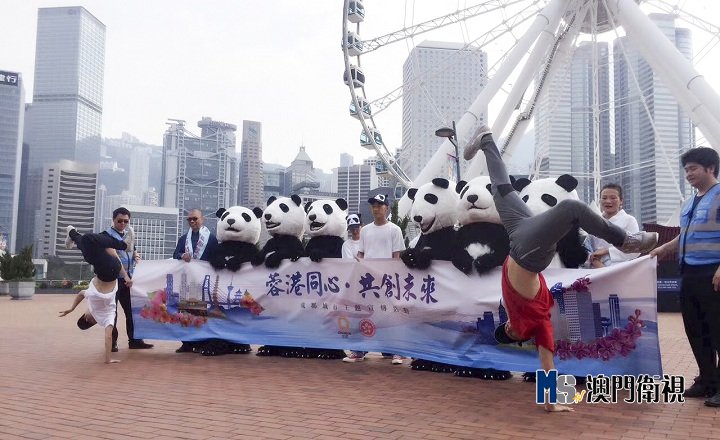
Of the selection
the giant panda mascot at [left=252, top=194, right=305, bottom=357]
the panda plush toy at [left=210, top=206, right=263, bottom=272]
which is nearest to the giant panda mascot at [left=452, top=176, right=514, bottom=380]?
the giant panda mascot at [left=252, top=194, right=305, bottom=357]

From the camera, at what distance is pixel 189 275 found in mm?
6754

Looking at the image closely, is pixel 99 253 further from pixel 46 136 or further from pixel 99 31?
pixel 99 31

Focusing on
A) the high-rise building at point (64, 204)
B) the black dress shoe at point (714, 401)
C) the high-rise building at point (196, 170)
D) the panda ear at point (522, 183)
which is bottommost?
the black dress shoe at point (714, 401)

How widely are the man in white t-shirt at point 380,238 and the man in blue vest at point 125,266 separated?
2658 millimetres

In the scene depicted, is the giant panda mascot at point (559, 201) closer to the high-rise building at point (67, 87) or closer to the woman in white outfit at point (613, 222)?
the woman in white outfit at point (613, 222)

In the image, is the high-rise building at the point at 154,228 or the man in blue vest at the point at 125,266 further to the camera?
the high-rise building at the point at 154,228

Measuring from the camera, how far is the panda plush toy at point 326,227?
6555 millimetres

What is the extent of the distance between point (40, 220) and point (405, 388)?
11187 centimetres

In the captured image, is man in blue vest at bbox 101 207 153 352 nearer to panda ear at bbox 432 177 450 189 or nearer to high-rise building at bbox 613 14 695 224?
panda ear at bbox 432 177 450 189

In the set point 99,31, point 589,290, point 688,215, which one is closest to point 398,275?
point 589,290

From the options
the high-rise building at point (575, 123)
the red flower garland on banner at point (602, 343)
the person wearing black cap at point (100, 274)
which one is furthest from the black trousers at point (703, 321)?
the high-rise building at point (575, 123)

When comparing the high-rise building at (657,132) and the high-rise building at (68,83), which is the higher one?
the high-rise building at (68,83)

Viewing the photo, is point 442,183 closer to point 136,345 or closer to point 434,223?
point 434,223

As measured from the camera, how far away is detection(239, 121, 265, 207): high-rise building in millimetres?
115375
